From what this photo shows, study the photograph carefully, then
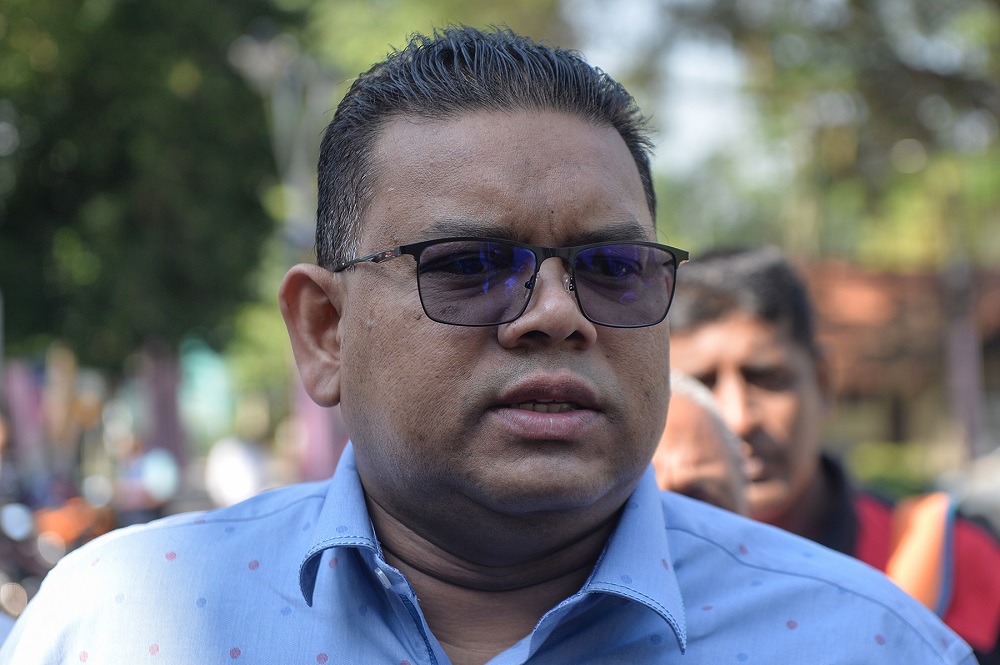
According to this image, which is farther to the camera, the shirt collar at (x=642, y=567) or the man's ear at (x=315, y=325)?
the man's ear at (x=315, y=325)

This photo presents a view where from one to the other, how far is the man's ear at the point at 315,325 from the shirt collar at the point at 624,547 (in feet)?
0.59

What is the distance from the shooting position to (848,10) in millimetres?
13539

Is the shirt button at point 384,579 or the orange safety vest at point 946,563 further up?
the shirt button at point 384,579

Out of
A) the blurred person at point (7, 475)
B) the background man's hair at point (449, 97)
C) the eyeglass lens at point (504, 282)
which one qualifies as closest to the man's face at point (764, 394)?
the background man's hair at point (449, 97)

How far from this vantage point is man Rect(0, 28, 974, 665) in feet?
5.46

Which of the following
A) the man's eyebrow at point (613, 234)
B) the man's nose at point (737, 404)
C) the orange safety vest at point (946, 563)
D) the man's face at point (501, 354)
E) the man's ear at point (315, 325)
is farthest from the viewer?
the man's nose at point (737, 404)

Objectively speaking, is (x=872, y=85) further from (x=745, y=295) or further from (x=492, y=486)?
(x=492, y=486)

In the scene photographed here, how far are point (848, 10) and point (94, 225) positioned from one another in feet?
34.9

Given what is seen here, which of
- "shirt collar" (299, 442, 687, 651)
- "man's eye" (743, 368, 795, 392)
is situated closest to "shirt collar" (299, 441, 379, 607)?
"shirt collar" (299, 442, 687, 651)

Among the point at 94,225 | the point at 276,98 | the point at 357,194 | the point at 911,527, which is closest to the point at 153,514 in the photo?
the point at 94,225

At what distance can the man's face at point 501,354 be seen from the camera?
5.35 feet

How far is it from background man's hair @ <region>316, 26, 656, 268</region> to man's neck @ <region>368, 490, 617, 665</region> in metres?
0.54

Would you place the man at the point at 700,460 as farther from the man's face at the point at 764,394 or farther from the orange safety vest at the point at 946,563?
the orange safety vest at the point at 946,563

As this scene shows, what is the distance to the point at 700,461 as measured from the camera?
266 cm
